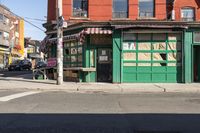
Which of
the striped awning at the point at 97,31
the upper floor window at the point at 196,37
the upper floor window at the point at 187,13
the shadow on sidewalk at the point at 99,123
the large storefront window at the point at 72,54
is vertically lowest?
the shadow on sidewalk at the point at 99,123

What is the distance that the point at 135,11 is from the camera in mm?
26125

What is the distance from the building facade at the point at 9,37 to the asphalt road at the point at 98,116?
1969 inches

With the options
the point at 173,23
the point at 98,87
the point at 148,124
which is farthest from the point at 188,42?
the point at 148,124

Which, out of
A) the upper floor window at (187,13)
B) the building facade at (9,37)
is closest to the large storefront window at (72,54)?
the upper floor window at (187,13)

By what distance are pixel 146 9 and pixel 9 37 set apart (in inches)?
1845

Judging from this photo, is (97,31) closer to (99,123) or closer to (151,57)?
(151,57)

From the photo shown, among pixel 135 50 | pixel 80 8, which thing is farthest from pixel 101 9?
pixel 135 50

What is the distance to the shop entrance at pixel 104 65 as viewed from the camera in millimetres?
23766

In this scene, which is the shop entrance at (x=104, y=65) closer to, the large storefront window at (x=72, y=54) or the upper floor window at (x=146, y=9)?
the large storefront window at (x=72, y=54)

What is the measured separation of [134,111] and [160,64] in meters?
12.1

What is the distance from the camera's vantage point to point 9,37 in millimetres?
69062

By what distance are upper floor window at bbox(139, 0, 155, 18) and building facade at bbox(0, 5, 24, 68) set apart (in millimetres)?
37939

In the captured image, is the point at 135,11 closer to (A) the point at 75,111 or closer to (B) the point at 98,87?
(B) the point at 98,87

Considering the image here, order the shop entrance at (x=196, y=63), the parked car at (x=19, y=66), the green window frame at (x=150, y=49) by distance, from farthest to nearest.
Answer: the parked car at (x=19, y=66)
the shop entrance at (x=196, y=63)
the green window frame at (x=150, y=49)
